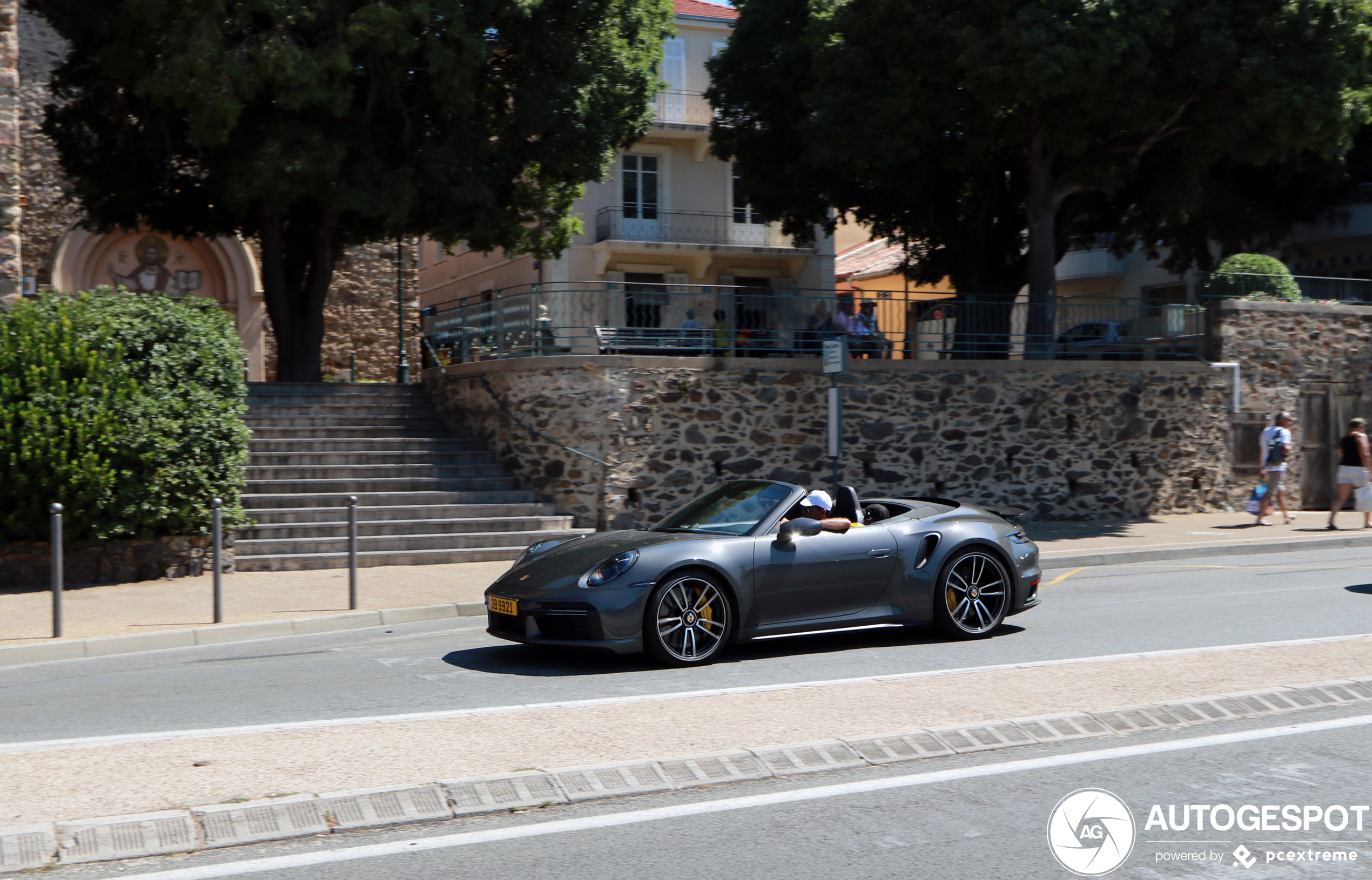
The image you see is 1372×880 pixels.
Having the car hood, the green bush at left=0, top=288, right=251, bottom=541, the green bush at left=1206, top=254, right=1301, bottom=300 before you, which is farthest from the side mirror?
the green bush at left=1206, top=254, right=1301, bottom=300

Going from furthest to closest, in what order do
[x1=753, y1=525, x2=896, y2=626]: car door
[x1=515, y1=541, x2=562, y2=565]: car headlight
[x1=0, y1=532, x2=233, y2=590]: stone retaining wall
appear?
[x1=0, y1=532, x2=233, y2=590]: stone retaining wall
[x1=515, y1=541, x2=562, y2=565]: car headlight
[x1=753, y1=525, x2=896, y2=626]: car door

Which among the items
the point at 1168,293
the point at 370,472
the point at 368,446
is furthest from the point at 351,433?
the point at 1168,293

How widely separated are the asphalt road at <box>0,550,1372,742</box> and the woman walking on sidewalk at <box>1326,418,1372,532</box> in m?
7.07

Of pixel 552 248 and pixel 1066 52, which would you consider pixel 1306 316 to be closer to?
pixel 1066 52

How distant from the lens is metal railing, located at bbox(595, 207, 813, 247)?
32219 mm

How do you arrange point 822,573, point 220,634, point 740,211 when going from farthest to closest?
point 740,211 → point 220,634 → point 822,573

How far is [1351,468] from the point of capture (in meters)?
17.8

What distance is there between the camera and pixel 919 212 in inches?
921

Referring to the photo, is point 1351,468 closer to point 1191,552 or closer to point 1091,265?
point 1191,552

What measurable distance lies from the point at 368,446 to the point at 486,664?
927 centimetres

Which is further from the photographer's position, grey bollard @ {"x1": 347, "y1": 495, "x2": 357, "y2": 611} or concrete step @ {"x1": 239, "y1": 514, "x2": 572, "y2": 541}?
concrete step @ {"x1": 239, "y1": 514, "x2": 572, "y2": 541}

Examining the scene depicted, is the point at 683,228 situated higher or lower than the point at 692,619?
higher

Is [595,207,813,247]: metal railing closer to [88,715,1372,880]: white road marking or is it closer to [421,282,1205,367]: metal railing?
[421,282,1205,367]: metal railing

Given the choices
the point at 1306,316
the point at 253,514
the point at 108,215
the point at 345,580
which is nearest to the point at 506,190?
the point at 108,215
